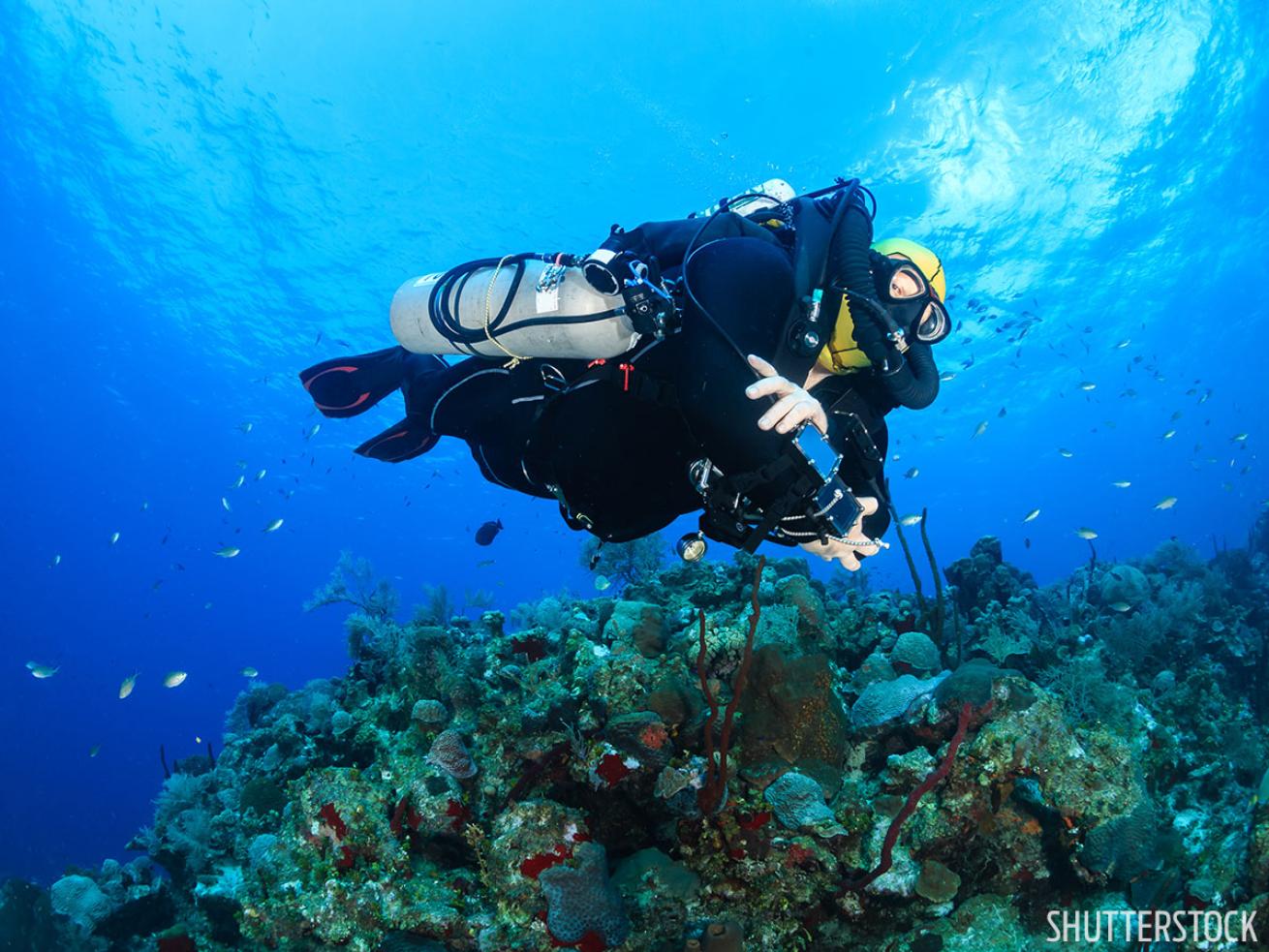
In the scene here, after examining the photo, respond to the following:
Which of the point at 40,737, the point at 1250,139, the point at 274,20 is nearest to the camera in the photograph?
the point at 274,20

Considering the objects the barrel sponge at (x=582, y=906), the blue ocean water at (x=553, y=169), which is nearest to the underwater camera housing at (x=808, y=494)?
the barrel sponge at (x=582, y=906)

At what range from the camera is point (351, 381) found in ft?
19.4

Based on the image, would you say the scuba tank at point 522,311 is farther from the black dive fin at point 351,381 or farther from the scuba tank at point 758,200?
the black dive fin at point 351,381

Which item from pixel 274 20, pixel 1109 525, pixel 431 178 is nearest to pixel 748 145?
pixel 431 178

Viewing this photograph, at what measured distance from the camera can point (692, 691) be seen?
4750 millimetres

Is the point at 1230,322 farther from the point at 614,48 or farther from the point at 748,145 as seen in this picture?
the point at 614,48

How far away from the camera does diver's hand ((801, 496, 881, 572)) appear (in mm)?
3029

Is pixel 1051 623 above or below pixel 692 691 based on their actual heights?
→ above

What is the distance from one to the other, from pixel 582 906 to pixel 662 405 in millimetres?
2954

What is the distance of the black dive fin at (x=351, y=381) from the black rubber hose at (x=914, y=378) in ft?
15.3

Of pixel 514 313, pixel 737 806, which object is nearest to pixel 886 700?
pixel 737 806

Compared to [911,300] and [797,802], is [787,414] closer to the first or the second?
[911,300]

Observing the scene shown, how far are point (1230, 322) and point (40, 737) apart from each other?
116833 millimetres

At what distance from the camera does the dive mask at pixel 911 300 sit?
2.79 meters
